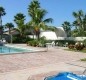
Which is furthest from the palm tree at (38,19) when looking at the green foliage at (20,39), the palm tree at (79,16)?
the palm tree at (79,16)

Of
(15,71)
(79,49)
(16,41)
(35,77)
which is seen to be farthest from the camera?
(16,41)

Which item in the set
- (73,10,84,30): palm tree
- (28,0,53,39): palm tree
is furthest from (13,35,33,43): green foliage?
(73,10,84,30): palm tree

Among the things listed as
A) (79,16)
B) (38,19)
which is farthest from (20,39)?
(79,16)

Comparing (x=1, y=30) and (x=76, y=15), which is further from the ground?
(x=76, y=15)

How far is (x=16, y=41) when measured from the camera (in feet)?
130

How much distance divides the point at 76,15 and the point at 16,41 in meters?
14.5

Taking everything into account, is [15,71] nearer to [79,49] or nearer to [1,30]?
[79,49]

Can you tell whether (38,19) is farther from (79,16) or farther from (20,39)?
(79,16)

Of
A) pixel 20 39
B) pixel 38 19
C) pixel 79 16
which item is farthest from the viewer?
pixel 79 16

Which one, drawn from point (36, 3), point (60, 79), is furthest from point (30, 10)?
point (60, 79)

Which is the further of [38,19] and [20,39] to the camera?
[20,39]

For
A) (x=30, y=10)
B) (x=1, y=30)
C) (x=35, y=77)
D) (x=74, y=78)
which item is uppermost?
(x=30, y=10)

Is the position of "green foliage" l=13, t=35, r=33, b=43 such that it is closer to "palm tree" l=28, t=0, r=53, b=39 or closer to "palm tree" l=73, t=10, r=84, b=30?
"palm tree" l=28, t=0, r=53, b=39

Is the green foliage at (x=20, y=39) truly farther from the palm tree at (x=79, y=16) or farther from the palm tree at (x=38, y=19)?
the palm tree at (x=79, y=16)
